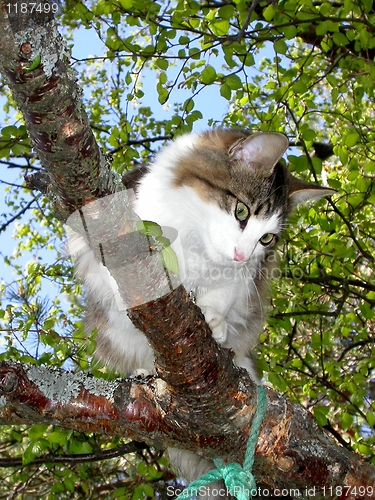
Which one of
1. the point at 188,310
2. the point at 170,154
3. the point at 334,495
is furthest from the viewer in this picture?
the point at 170,154

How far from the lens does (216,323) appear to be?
81.4 inches

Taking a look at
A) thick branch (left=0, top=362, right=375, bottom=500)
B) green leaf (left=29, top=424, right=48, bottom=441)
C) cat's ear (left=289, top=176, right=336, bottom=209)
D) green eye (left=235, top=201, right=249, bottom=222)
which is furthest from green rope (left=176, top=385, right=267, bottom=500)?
cat's ear (left=289, top=176, right=336, bottom=209)

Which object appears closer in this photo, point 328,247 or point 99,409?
point 99,409

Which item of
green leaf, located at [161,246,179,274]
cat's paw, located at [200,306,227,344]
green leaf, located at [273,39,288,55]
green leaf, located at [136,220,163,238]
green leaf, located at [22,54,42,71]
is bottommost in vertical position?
green leaf, located at [161,246,179,274]

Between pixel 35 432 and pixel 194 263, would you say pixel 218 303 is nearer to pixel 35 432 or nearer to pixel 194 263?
pixel 194 263

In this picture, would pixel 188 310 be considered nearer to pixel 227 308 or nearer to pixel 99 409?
pixel 99 409

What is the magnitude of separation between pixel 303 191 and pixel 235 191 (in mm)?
475

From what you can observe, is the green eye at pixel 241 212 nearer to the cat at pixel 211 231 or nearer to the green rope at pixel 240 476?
the cat at pixel 211 231

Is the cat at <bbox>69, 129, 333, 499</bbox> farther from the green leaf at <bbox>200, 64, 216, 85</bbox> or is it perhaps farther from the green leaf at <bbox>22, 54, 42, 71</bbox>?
the green leaf at <bbox>22, 54, 42, 71</bbox>

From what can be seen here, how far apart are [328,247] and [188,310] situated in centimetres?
226

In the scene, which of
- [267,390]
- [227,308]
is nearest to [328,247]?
[227,308]

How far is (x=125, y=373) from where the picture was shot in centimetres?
257

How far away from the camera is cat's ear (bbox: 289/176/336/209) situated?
8.50ft

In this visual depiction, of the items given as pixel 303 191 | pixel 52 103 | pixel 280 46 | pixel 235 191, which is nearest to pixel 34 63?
pixel 52 103
